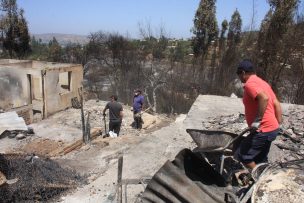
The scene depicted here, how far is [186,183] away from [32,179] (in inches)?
130

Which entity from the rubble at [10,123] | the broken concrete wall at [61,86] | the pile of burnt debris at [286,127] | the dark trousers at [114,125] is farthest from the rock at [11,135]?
the pile of burnt debris at [286,127]

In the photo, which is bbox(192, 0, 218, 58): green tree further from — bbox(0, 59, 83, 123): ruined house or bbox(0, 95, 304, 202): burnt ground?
bbox(0, 95, 304, 202): burnt ground

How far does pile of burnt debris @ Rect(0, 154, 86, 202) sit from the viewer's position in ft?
17.1

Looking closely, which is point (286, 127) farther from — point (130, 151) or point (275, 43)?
point (275, 43)

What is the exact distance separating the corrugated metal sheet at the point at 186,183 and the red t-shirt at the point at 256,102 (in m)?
1.24

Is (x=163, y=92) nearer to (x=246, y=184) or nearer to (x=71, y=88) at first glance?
(x=71, y=88)

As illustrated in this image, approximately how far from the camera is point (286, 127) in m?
7.32

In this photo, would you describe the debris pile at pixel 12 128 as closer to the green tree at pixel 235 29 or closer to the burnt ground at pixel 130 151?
the burnt ground at pixel 130 151

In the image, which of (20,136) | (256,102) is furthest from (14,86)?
(256,102)

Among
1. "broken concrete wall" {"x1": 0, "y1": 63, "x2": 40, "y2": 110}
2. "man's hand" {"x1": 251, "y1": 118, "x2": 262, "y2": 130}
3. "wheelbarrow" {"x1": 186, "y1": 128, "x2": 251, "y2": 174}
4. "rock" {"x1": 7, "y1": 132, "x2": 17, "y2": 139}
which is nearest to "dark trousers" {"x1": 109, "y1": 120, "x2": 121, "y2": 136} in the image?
"rock" {"x1": 7, "y1": 132, "x2": 17, "y2": 139}

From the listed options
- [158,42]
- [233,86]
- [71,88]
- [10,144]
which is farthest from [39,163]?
[158,42]

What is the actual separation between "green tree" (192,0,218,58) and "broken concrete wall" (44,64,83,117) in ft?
31.8

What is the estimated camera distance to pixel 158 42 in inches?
1221

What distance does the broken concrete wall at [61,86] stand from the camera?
16781 millimetres
